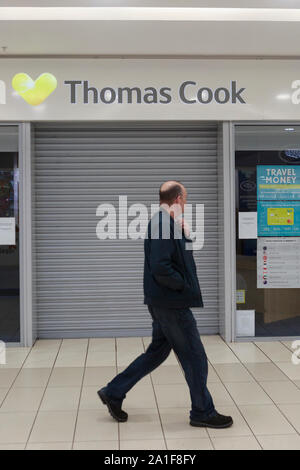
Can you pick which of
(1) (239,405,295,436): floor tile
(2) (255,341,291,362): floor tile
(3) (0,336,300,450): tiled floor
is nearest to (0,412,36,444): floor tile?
(3) (0,336,300,450): tiled floor

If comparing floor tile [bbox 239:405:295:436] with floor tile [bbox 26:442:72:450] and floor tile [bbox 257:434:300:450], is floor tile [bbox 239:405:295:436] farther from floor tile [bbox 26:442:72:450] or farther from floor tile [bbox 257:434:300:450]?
floor tile [bbox 26:442:72:450]

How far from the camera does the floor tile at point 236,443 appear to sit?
3451 mm

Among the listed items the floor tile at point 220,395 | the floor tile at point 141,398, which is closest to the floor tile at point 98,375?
the floor tile at point 141,398

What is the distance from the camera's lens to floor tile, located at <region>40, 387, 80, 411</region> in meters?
4.20

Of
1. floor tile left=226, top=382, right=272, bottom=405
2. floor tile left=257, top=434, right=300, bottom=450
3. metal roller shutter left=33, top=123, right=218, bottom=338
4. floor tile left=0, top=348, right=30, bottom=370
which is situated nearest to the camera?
floor tile left=257, top=434, right=300, bottom=450

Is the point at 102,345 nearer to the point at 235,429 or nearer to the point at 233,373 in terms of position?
the point at 233,373

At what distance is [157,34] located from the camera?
5223 mm

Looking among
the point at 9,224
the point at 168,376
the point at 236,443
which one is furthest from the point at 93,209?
the point at 236,443

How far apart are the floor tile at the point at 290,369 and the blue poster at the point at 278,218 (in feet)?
4.76

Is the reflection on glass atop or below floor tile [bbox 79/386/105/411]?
atop

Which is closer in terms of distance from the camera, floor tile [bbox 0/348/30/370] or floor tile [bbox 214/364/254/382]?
floor tile [bbox 214/364/254/382]

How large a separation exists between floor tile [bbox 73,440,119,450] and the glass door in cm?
265
